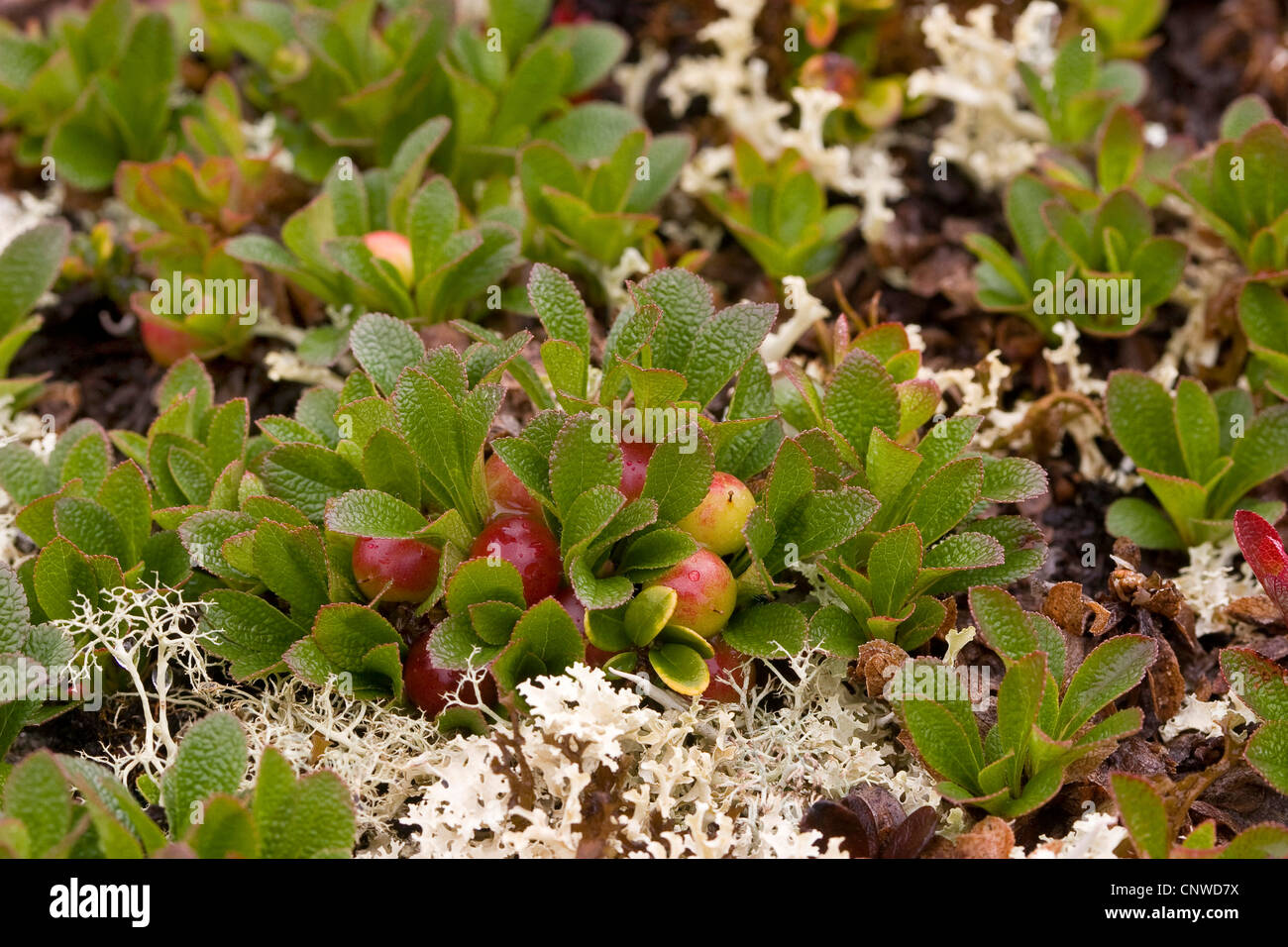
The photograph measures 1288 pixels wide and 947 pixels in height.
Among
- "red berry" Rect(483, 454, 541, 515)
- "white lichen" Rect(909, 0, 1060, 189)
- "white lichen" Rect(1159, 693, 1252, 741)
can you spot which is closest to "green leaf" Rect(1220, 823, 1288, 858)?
"white lichen" Rect(1159, 693, 1252, 741)

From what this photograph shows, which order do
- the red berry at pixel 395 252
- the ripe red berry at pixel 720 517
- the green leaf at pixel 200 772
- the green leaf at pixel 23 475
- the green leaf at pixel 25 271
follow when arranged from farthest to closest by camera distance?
the green leaf at pixel 25 271
the red berry at pixel 395 252
the green leaf at pixel 23 475
the ripe red berry at pixel 720 517
the green leaf at pixel 200 772

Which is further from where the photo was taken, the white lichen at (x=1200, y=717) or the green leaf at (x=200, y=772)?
the white lichen at (x=1200, y=717)

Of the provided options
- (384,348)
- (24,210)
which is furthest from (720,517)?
(24,210)

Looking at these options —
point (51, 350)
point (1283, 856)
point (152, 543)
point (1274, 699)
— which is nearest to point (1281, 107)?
point (1274, 699)

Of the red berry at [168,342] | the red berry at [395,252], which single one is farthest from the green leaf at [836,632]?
the red berry at [168,342]

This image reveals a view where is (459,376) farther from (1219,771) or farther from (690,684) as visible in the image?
(1219,771)

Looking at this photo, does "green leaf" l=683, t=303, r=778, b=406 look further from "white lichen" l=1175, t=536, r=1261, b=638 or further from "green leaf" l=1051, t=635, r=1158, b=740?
"white lichen" l=1175, t=536, r=1261, b=638

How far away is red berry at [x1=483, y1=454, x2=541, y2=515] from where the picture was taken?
5.23ft

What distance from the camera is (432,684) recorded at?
5.01 feet

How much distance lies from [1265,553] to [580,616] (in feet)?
2.93

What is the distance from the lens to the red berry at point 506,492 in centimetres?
159

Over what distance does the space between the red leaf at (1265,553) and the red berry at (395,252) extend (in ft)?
4.26

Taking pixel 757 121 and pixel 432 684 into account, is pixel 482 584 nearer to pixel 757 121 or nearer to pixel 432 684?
pixel 432 684

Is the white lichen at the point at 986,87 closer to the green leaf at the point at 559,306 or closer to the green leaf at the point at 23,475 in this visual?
the green leaf at the point at 559,306
